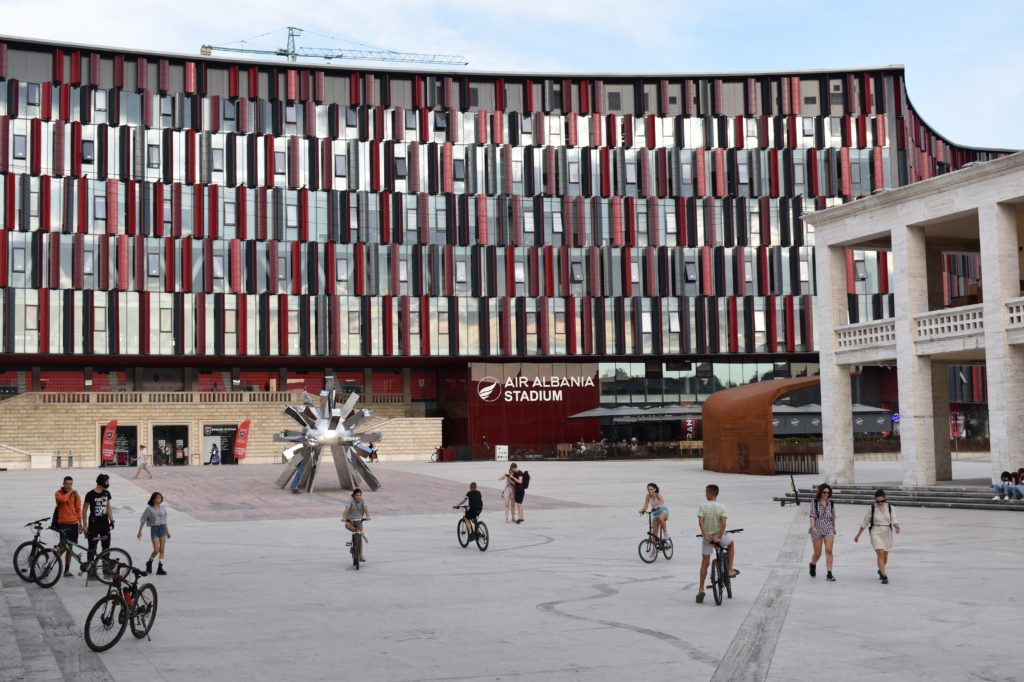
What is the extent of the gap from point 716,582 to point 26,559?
1239 centimetres

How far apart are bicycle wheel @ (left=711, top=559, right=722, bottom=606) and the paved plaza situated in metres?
0.31

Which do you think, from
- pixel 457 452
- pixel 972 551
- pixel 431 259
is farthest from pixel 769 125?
pixel 972 551

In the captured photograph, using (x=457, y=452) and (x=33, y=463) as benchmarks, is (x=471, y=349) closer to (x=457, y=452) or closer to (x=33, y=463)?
(x=457, y=452)

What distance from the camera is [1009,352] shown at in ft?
Answer: 106

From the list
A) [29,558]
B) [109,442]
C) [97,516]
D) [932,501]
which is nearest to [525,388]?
[109,442]

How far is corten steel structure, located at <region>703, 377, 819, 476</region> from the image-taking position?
4769 cm

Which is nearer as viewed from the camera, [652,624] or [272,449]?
[652,624]

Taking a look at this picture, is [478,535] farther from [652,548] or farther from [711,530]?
[711,530]

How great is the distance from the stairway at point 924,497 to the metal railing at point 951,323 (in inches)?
184

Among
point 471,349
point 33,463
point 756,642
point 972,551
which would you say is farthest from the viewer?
point 471,349

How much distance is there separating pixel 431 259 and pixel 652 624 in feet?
203

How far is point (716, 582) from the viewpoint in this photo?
55.5 ft

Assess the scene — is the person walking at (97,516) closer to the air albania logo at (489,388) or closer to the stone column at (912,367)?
the stone column at (912,367)

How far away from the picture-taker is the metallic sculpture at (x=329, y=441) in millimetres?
42156
